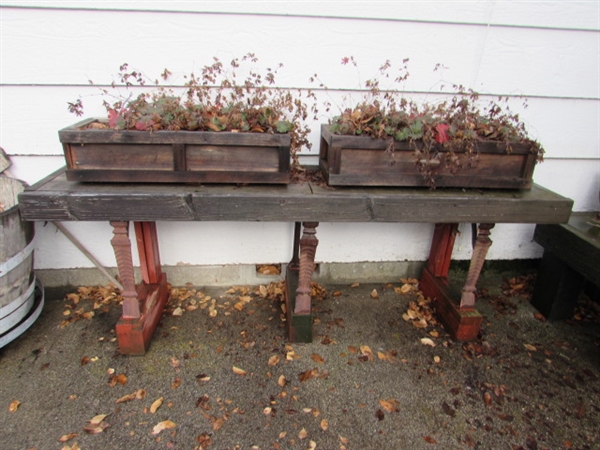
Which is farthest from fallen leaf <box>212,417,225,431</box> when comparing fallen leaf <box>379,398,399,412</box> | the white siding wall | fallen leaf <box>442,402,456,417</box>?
the white siding wall

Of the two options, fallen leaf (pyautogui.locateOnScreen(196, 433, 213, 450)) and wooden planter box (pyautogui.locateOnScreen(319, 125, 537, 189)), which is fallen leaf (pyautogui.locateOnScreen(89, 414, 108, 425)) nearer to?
fallen leaf (pyautogui.locateOnScreen(196, 433, 213, 450))

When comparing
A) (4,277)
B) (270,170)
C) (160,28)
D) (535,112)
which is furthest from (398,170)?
(4,277)

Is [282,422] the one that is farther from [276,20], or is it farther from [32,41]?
[32,41]

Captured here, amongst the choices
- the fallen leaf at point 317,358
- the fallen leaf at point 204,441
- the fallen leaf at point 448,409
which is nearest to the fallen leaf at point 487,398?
the fallen leaf at point 448,409

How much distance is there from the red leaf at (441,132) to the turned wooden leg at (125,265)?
5.54ft

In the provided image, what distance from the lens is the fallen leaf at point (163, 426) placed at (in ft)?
6.62

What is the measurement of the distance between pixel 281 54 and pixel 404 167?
1080 millimetres

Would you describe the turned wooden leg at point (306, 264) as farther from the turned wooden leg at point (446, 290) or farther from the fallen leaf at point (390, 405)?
the turned wooden leg at point (446, 290)

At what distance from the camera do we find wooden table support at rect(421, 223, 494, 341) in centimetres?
255

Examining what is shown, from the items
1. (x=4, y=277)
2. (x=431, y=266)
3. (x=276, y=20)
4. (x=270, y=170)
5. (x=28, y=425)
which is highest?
(x=276, y=20)

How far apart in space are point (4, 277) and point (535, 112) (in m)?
3.46

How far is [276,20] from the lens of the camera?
253 cm

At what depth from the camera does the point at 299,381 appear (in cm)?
234

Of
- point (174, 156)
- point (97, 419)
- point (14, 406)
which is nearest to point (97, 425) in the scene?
point (97, 419)
